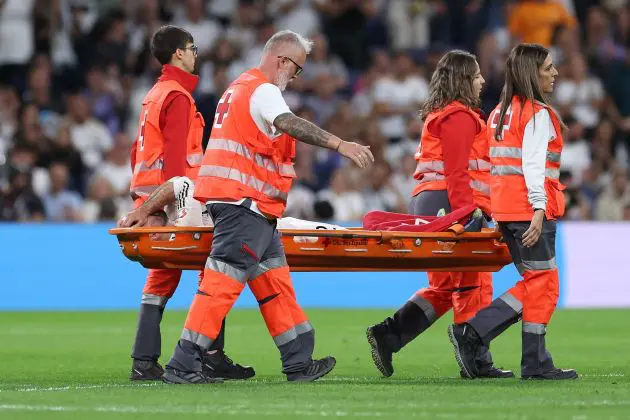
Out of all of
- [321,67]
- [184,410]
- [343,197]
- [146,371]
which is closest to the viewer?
[184,410]

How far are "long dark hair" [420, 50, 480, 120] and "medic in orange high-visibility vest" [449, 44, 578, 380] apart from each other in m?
0.64

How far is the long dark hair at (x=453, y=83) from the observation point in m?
10.1

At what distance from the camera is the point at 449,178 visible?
989 cm

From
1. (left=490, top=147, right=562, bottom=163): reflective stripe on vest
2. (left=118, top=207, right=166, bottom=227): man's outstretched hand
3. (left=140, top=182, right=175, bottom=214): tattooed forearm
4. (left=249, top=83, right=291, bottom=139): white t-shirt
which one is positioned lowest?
(left=118, top=207, right=166, bottom=227): man's outstretched hand

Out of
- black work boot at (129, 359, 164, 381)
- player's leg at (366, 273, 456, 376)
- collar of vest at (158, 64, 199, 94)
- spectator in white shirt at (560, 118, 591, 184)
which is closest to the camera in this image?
black work boot at (129, 359, 164, 381)

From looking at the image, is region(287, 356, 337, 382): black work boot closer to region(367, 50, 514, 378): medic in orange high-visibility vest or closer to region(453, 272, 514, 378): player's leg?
region(367, 50, 514, 378): medic in orange high-visibility vest

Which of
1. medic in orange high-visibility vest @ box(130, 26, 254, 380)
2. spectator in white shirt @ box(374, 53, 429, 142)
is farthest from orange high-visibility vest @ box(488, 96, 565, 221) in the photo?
spectator in white shirt @ box(374, 53, 429, 142)

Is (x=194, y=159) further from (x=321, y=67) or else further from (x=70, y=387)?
(x=321, y=67)

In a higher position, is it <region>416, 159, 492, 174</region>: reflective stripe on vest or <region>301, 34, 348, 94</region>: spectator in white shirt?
<region>301, 34, 348, 94</region>: spectator in white shirt

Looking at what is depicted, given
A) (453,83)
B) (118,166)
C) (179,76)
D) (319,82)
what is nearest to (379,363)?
(453,83)

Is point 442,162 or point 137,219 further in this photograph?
point 442,162

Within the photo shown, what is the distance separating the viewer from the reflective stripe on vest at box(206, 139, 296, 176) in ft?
29.3

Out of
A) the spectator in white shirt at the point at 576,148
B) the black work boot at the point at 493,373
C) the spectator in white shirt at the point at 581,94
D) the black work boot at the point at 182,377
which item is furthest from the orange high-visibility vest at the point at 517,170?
the spectator in white shirt at the point at 581,94

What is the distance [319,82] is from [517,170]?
11.4m
